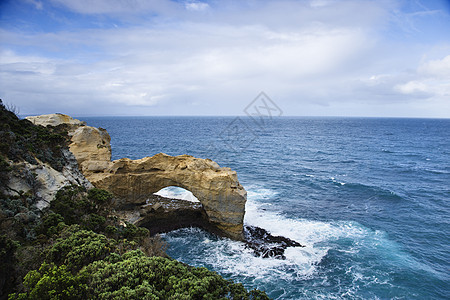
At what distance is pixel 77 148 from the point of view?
30719mm

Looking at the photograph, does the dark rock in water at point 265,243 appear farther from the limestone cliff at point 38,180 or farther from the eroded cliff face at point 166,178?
the limestone cliff at point 38,180

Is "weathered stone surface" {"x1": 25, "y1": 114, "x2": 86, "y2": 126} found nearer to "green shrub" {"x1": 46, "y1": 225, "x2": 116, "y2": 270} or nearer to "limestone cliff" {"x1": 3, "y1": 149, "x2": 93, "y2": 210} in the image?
"limestone cliff" {"x1": 3, "y1": 149, "x2": 93, "y2": 210}

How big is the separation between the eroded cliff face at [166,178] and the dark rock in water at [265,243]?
58.5 inches

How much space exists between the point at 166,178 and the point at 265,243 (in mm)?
12894

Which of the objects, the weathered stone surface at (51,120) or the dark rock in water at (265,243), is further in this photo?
the weathered stone surface at (51,120)

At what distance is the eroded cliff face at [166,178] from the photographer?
1105 inches

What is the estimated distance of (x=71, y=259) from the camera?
1286cm

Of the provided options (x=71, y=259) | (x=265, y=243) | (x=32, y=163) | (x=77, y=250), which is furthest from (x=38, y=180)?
(x=265, y=243)

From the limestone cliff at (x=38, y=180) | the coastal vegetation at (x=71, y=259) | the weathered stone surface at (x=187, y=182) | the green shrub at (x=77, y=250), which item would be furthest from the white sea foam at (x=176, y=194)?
the green shrub at (x=77, y=250)

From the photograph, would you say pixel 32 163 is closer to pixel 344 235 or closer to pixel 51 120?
pixel 51 120

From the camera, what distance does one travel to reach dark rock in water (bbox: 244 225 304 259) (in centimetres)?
2609

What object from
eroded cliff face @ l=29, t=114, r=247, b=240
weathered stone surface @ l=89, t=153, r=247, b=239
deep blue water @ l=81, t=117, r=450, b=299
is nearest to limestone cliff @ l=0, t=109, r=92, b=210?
eroded cliff face @ l=29, t=114, r=247, b=240

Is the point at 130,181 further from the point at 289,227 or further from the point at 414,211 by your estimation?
the point at 414,211

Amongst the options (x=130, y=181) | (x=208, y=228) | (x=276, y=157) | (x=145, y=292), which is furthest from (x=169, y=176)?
(x=276, y=157)
